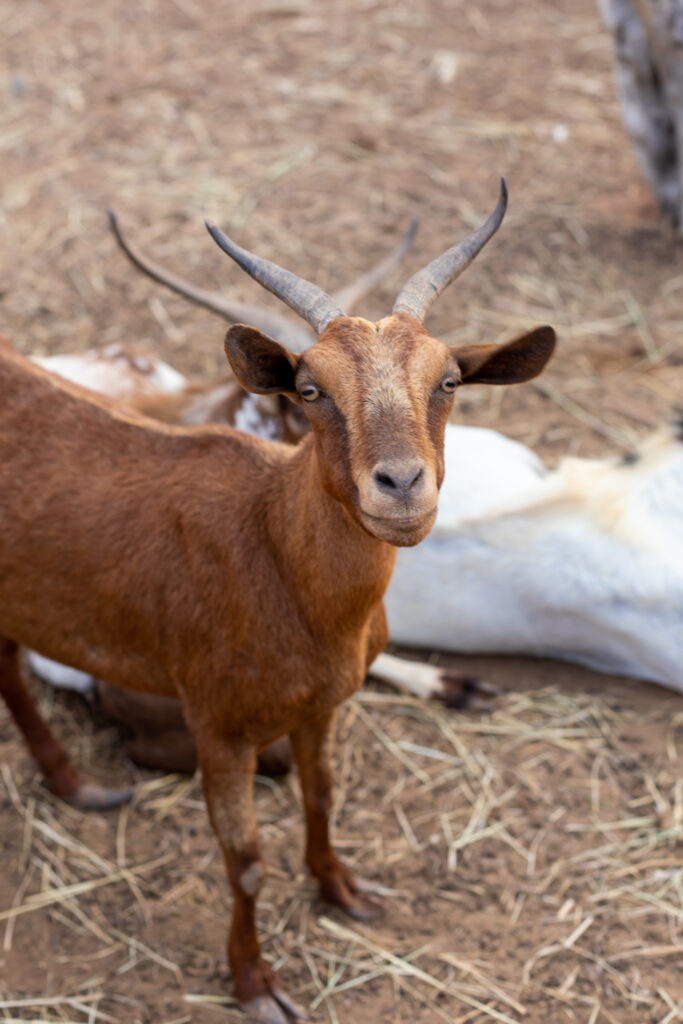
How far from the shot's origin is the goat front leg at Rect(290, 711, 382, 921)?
3.45 m

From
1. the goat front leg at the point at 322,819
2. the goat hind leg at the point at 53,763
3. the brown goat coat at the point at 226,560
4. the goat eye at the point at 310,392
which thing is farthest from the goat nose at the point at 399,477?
the goat hind leg at the point at 53,763

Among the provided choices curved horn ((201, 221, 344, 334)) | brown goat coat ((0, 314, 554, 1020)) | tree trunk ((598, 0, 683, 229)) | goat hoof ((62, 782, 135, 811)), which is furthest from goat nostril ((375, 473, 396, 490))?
tree trunk ((598, 0, 683, 229))

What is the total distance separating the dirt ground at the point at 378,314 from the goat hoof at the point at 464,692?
0.24 feet

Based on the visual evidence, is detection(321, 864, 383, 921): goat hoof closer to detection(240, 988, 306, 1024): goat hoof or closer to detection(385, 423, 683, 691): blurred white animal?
detection(240, 988, 306, 1024): goat hoof

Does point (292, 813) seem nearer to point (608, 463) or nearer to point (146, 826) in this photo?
point (146, 826)

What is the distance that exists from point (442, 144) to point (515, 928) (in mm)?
5605

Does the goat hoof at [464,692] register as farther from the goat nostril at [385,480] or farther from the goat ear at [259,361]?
the goat nostril at [385,480]

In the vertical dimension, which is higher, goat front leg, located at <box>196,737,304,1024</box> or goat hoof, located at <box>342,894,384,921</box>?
goat front leg, located at <box>196,737,304,1024</box>

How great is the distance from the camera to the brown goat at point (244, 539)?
251cm

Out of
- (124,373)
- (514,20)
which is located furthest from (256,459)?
(514,20)

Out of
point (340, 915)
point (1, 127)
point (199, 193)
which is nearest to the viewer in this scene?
point (340, 915)

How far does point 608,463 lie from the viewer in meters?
4.79

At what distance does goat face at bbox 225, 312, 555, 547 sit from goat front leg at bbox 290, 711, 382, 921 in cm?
107

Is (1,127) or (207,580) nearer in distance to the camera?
(207,580)
